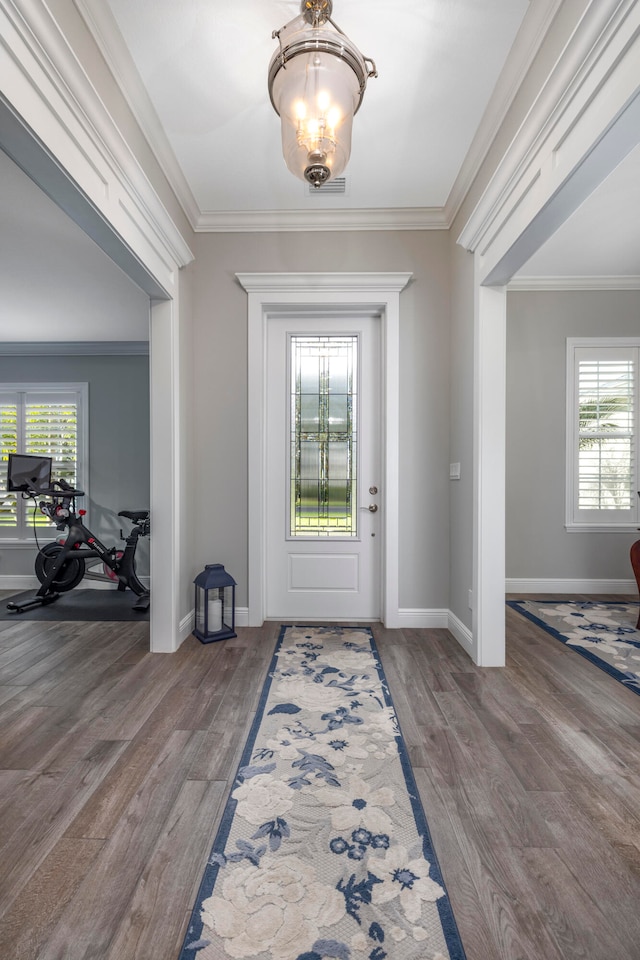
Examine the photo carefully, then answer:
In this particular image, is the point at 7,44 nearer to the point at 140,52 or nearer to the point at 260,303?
the point at 140,52

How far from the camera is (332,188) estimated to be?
3256 mm

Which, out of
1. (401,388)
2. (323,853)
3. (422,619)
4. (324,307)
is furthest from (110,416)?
(323,853)

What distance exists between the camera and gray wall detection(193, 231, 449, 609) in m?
3.67

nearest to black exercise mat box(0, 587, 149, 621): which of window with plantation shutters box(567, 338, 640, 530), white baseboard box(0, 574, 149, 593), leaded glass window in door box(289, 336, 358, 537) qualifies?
white baseboard box(0, 574, 149, 593)

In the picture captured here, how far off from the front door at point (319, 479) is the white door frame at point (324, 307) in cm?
17

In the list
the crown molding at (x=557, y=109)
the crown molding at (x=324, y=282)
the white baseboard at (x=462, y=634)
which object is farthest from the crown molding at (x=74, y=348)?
the white baseboard at (x=462, y=634)

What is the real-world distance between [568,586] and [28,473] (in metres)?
5.50

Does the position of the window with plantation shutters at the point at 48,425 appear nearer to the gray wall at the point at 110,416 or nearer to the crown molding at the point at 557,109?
the gray wall at the point at 110,416

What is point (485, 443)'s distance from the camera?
3.00 m

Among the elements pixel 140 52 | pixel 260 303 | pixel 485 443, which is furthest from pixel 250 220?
pixel 485 443

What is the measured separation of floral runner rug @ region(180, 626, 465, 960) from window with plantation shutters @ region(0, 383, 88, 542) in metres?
4.65

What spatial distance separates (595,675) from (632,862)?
61.3 inches

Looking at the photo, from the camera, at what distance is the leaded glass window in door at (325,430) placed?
385 cm

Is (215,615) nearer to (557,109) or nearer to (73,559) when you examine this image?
(73,559)
